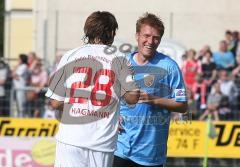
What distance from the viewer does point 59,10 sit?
18.5 metres

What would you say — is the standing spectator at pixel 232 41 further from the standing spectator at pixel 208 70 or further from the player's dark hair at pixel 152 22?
the player's dark hair at pixel 152 22

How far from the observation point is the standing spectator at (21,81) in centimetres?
1416

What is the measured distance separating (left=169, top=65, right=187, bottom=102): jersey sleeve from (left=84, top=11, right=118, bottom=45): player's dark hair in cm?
125

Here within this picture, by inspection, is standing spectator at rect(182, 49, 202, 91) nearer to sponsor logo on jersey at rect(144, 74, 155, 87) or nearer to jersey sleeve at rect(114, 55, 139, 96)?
sponsor logo on jersey at rect(144, 74, 155, 87)

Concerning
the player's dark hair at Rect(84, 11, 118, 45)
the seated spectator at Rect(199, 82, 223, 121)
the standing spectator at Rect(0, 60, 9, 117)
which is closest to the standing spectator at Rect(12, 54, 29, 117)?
the standing spectator at Rect(0, 60, 9, 117)

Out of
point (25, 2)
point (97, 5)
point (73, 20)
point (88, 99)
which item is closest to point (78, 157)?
point (88, 99)

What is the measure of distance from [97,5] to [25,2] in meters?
6.99

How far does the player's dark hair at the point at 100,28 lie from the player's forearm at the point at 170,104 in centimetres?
114

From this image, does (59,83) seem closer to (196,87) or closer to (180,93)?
(180,93)

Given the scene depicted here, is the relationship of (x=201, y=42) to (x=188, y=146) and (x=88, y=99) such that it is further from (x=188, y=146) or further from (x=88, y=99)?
(x=88, y=99)

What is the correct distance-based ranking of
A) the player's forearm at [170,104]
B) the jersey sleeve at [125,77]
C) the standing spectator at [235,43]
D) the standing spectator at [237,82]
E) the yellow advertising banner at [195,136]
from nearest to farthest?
1. the jersey sleeve at [125,77]
2. the player's forearm at [170,104]
3. the yellow advertising banner at [195,136]
4. the standing spectator at [237,82]
5. the standing spectator at [235,43]

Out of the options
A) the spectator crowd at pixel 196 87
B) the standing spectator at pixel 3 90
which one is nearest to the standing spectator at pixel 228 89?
the spectator crowd at pixel 196 87

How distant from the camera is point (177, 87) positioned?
7316 millimetres

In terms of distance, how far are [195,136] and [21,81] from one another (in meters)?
3.52
